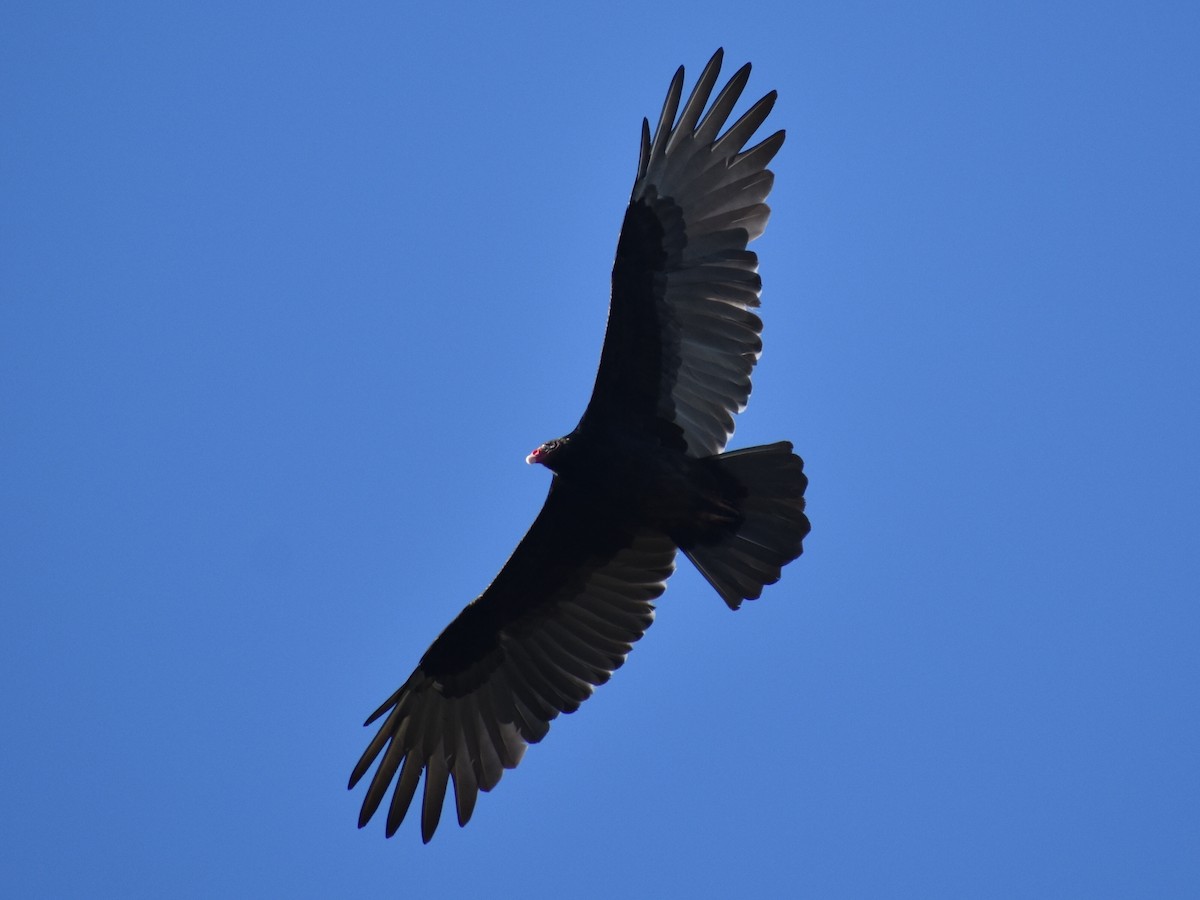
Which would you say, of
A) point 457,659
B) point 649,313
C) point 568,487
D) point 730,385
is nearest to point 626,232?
point 649,313

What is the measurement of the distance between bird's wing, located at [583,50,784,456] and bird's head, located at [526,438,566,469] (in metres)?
0.21

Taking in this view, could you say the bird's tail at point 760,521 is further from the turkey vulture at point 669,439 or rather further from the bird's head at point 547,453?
the bird's head at point 547,453

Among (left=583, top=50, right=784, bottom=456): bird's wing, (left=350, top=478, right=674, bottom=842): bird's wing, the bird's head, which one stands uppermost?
(left=583, top=50, right=784, bottom=456): bird's wing

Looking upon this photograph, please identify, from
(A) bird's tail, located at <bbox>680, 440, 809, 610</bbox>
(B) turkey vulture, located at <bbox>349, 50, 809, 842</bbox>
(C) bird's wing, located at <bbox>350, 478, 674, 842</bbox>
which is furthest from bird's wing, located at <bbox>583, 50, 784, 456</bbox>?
(C) bird's wing, located at <bbox>350, 478, 674, 842</bbox>

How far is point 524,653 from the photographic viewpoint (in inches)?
334

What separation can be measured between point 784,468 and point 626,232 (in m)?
1.58

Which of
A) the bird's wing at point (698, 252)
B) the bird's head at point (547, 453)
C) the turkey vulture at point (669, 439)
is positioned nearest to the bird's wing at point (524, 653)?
the turkey vulture at point (669, 439)

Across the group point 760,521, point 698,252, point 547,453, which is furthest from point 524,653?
point 698,252

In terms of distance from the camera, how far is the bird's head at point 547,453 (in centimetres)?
790

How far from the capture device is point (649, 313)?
308 inches

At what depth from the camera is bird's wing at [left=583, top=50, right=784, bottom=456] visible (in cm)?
776

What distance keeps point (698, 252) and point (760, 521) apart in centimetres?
154

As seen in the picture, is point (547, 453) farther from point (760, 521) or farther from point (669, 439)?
point (760, 521)

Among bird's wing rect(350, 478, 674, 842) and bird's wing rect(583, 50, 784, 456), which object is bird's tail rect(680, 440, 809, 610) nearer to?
bird's wing rect(583, 50, 784, 456)
